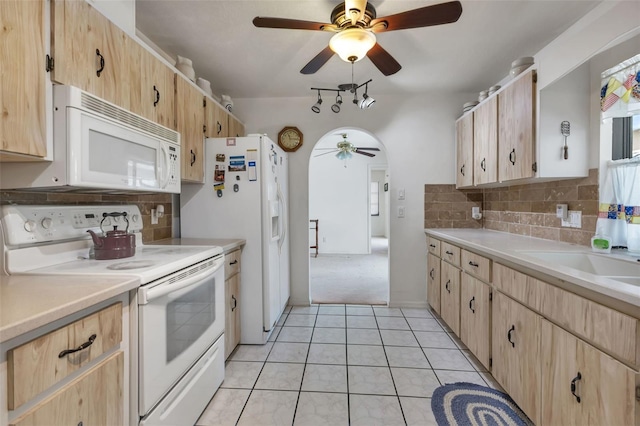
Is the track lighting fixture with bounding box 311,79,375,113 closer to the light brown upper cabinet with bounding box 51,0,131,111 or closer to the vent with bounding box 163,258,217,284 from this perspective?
the light brown upper cabinet with bounding box 51,0,131,111

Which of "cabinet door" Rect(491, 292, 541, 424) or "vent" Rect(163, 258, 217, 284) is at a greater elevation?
"vent" Rect(163, 258, 217, 284)

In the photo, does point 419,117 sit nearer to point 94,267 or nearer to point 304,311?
point 304,311

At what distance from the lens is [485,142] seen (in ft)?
8.43

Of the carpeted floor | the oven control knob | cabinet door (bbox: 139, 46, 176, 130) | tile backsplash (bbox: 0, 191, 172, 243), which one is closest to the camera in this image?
the oven control knob

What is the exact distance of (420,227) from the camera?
3.29 meters

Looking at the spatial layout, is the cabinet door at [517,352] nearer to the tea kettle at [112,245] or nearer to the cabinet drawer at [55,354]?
the cabinet drawer at [55,354]

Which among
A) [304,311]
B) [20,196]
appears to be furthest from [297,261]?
[20,196]

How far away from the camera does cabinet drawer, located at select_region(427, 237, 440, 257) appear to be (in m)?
2.88

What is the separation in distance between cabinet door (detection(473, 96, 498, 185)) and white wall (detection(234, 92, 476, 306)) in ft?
1.74

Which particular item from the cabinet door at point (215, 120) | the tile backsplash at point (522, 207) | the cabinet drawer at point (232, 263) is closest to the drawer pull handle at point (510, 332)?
the tile backsplash at point (522, 207)


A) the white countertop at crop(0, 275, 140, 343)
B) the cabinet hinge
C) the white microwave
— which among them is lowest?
the white countertop at crop(0, 275, 140, 343)

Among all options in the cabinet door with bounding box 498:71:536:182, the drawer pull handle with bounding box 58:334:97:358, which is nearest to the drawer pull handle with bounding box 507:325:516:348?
the cabinet door with bounding box 498:71:536:182

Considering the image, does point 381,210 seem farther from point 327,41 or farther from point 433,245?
point 327,41

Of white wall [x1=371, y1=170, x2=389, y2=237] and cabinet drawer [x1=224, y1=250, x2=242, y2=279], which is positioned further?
white wall [x1=371, y1=170, x2=389, y2=237]
